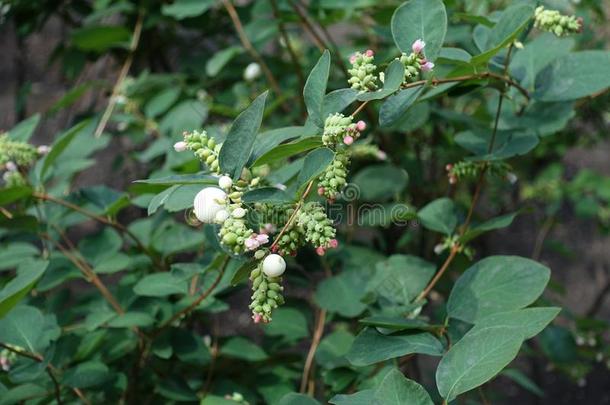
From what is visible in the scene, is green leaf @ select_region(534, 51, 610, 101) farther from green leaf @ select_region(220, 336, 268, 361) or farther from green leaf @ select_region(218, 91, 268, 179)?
green leaf @ select_region(220, 336, 268, 361)

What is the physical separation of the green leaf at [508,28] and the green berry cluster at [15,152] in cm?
72

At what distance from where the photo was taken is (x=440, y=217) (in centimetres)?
115

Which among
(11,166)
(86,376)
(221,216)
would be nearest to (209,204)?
(221,216)

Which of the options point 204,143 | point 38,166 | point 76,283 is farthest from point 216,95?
point 76,283

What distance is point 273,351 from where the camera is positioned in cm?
139

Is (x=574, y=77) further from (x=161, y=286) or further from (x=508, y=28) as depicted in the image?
(x=161, y=286)

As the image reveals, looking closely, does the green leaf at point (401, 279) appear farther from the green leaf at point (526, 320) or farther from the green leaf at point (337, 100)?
the green leaf at point (337, 100)

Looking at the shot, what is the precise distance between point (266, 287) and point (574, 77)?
0.62 meters

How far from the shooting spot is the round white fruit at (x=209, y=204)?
2.37ft

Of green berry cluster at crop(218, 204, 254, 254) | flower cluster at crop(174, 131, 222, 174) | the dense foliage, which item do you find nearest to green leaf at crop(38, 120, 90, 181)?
the dense foliage

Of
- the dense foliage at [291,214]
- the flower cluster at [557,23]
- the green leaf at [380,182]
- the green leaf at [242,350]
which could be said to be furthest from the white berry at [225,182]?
the green leaf at [380,182]

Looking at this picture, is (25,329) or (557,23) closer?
(557,23)

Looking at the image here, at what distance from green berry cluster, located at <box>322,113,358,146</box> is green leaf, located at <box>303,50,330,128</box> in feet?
0.06

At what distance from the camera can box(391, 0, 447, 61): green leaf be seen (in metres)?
0.86
